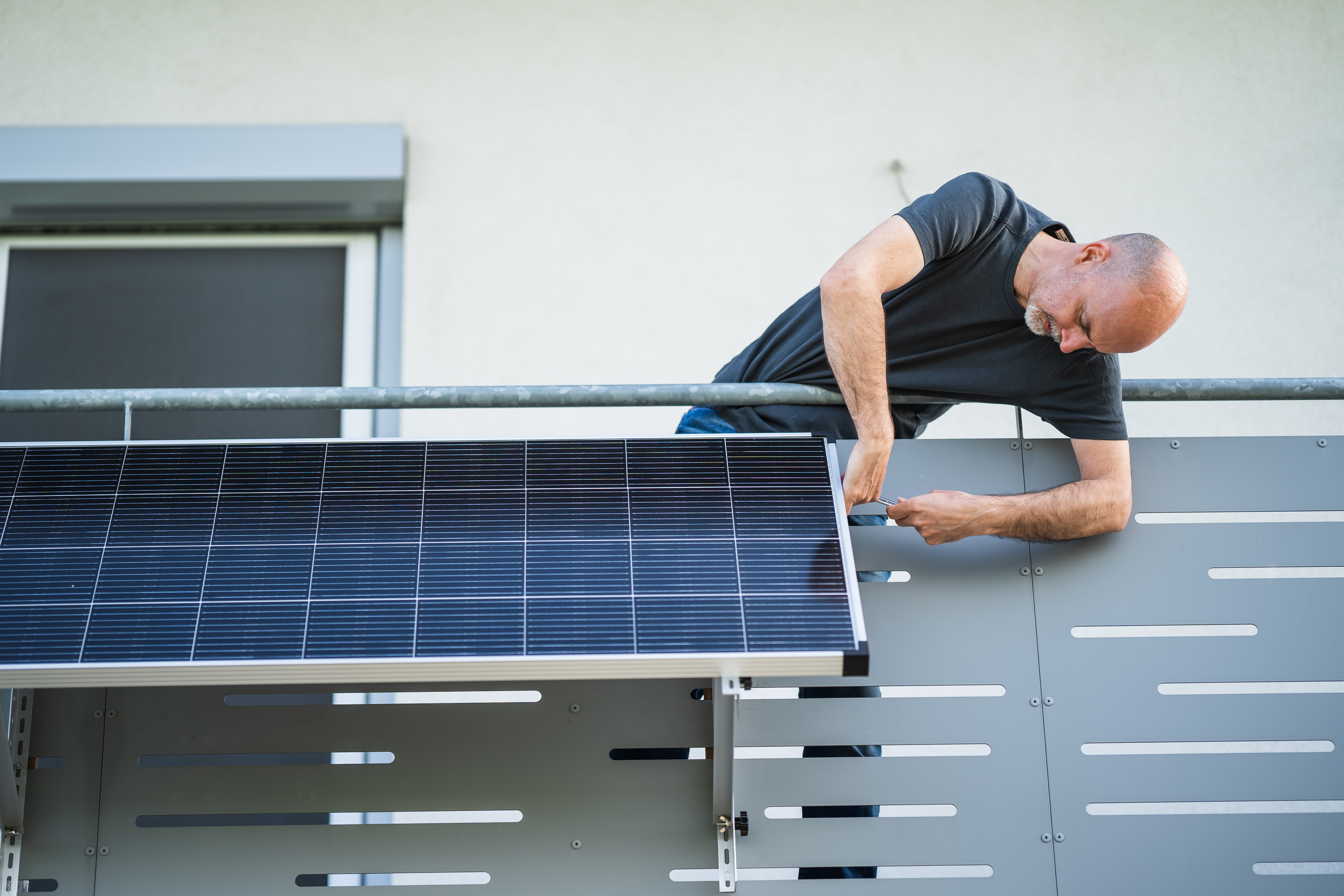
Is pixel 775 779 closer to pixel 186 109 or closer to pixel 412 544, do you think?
pixel 412 544

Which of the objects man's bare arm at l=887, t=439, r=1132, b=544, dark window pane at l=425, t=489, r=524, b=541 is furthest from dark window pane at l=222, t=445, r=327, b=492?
man's bare arm at l=887, t=439, r=1132, b=544

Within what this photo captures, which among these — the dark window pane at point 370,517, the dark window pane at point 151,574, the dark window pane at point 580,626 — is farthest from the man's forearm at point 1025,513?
the dark window pane at point 151,574

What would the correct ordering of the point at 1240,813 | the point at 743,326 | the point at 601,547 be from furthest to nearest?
the point at 743,326
the point at 1240,813
the point at 601,547

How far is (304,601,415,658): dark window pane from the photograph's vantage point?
7.28ft

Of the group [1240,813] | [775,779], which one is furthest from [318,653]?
[1240,813]

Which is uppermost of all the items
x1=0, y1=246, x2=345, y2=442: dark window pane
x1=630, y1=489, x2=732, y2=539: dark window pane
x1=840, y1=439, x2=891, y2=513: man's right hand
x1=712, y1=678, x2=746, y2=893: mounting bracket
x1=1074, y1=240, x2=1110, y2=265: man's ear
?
x1=0, y1=246, x2=345, y2=442: dark window pane

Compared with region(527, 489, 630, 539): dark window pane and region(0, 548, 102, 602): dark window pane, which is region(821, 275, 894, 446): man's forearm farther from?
region(0, 548, 102, 602): dark window pane

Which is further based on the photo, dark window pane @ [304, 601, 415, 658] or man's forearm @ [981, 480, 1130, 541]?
man's forearm @ [981, 480, 1130, 541]

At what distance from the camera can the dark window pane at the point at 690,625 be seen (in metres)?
2.21

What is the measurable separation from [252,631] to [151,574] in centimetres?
30

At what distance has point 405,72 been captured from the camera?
14.9ft

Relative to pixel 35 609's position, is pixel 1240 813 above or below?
below

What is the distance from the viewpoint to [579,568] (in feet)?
7.84

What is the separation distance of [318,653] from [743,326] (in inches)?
99.1
